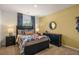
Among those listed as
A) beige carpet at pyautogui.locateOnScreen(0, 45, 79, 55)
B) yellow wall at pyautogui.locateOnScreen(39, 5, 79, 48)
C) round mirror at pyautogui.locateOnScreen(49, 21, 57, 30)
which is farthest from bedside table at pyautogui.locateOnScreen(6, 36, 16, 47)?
round mirror at pyautogui.locateOnScreen(49, 21, 57, 30)

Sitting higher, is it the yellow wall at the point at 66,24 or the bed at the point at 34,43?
the yellow wall at the point at 66,24

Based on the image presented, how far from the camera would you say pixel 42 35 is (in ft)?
5.64

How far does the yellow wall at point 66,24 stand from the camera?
5.11ft

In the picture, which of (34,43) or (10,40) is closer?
(10,40)

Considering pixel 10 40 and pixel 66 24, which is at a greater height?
pixel 66 24

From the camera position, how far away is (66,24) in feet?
5.44

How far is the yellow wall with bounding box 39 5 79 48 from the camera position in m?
1.56

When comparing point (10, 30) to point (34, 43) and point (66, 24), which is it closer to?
point (34, 43)

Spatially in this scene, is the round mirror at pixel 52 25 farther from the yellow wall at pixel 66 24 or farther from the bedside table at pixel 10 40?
the bedside table at pixel 10 40

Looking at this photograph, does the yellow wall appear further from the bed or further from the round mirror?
the bed

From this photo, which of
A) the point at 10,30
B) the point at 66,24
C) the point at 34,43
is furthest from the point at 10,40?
the point at 66,24

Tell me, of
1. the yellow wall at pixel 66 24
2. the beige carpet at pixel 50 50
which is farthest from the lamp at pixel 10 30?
the yellow wall at pixel 66 24

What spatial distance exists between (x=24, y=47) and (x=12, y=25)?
454mm
